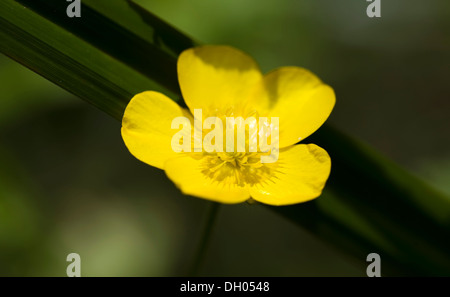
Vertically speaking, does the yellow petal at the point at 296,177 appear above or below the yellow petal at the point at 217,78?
below

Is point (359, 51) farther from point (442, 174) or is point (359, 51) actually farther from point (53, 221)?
point (53, 221)

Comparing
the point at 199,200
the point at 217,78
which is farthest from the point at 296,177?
the point at 199,200

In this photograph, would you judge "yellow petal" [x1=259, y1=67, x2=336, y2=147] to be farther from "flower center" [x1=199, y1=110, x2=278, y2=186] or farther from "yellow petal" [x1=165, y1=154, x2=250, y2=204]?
"yellow petal" [x1=165, y1=154, x2=250, y2=204]

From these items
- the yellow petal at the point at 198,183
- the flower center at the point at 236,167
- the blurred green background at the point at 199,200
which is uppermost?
the blurred green background at the point at 199,200

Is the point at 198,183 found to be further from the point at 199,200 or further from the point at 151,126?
the point at 199,200

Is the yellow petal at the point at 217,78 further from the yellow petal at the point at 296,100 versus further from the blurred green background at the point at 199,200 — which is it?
the blurred green background at the point at 199,200

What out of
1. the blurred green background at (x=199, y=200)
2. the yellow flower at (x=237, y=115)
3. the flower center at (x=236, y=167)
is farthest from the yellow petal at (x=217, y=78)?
the blurred green background at (x=199, y=200)

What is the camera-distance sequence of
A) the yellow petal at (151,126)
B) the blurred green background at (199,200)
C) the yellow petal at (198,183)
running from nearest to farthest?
the yellow petal at (198,183), the yellow petal at (151,126), the blurred green background at (199,200)

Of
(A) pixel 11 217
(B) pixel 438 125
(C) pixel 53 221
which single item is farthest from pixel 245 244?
(B) pixel 438 125
